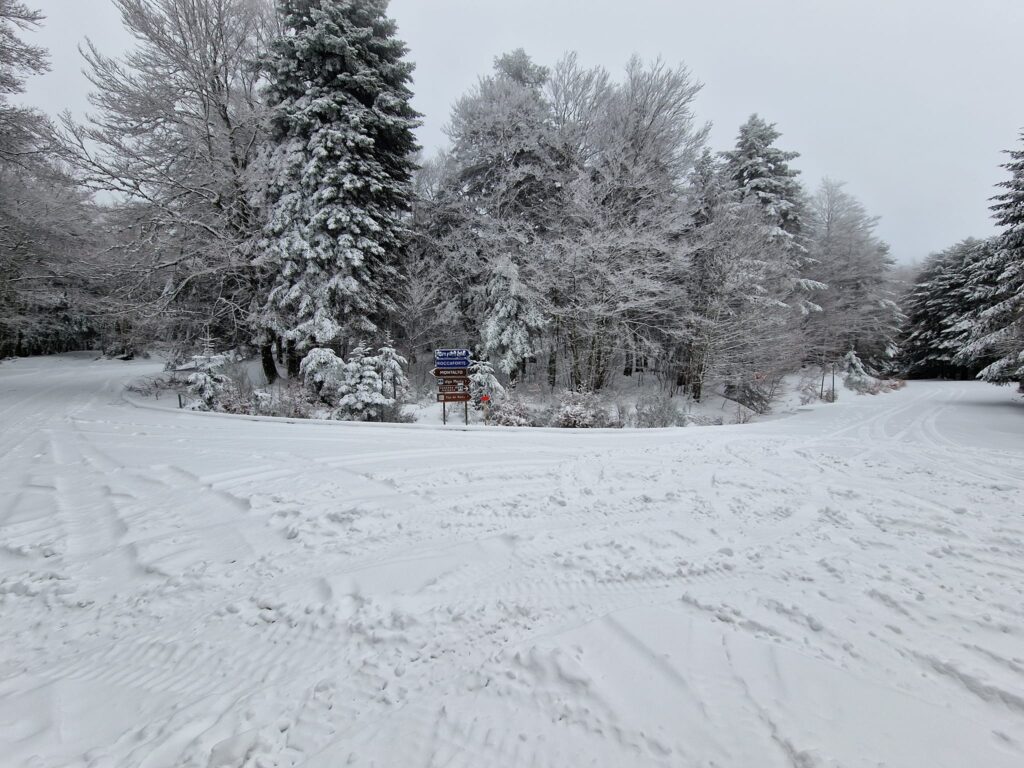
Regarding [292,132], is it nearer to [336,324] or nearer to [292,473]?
[336,324]

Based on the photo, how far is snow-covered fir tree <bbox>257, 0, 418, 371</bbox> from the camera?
11273 mm

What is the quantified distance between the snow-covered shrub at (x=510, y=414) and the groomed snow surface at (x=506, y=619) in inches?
178

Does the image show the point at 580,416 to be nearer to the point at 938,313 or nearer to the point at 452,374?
the point at 452,374

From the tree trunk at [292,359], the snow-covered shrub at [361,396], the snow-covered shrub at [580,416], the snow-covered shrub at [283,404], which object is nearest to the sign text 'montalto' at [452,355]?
the snow-covered shrub at [361,396]

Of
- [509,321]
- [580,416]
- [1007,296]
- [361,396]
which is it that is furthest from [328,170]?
[1007,296]

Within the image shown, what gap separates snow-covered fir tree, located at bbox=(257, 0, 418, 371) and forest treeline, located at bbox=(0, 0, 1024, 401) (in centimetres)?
7

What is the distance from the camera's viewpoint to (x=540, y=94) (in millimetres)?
14594

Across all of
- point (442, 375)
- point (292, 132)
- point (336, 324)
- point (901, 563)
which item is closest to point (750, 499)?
point (901, 563)

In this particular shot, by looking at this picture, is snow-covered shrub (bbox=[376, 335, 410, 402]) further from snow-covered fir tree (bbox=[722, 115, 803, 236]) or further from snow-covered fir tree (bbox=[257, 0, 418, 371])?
snow-covered fir tree (bbox=[722, 115, 803, 236])

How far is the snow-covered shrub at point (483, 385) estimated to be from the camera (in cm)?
987

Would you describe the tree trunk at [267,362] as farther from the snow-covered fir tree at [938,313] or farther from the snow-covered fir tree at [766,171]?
the snow-covered fir tree at [938,313]

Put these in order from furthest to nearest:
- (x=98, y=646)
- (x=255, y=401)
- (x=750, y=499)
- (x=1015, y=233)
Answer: (x=1015, y=233) → (x=255, y=401) → (x=750, y=499) → (x=98, y=646)

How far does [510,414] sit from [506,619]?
7.08 m

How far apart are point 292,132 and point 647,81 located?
11.6 metres
